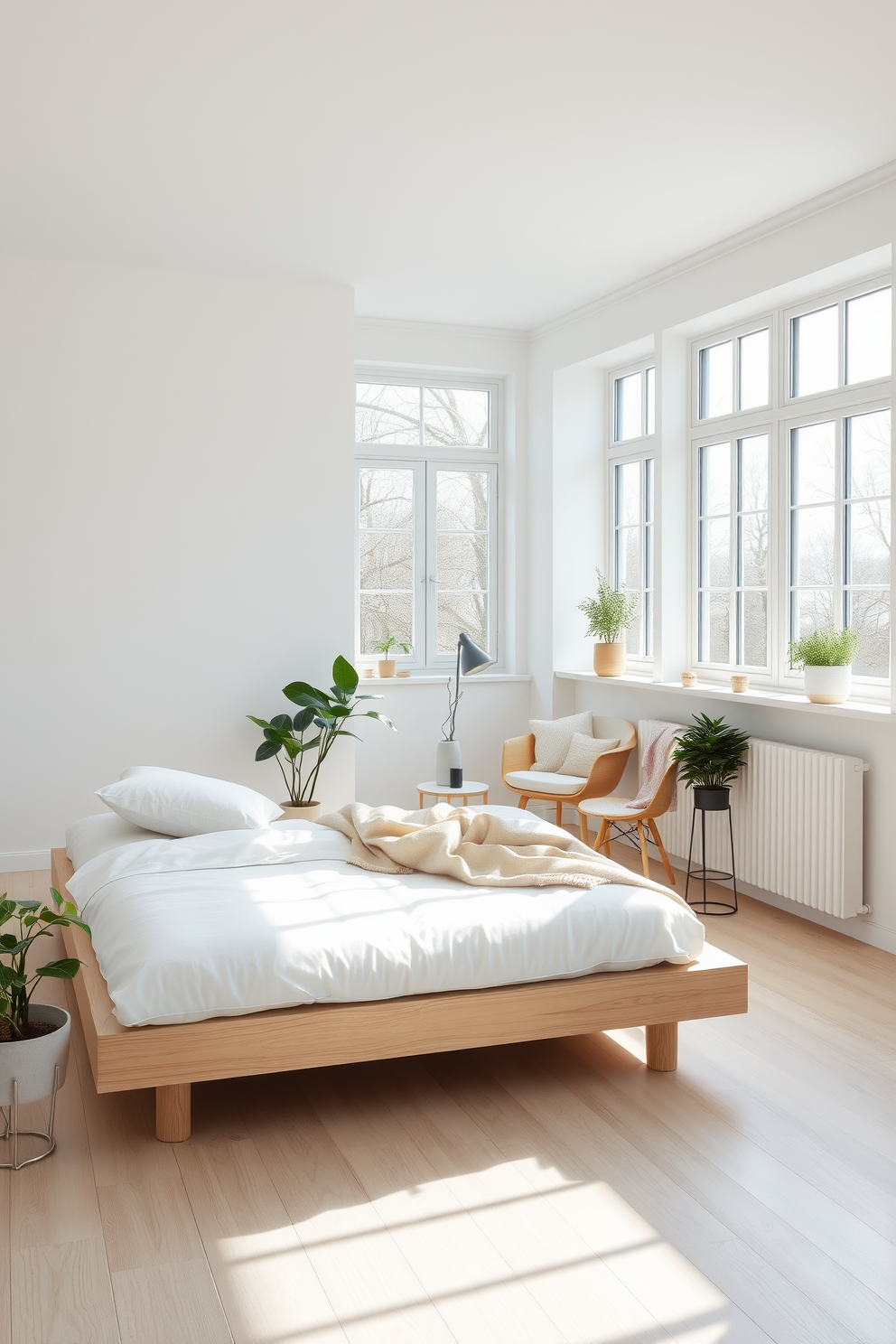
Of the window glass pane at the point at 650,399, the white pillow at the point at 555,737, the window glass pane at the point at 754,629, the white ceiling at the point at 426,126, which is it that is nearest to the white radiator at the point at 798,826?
the window glass pane at the point at 754,629

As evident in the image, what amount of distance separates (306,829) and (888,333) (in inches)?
118

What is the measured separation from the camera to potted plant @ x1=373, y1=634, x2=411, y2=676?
6273mm

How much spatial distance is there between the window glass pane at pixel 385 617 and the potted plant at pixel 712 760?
A: 7.03ft

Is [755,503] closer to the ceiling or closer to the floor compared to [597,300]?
closer to the floor

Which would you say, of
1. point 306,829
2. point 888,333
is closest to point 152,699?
point 306,829

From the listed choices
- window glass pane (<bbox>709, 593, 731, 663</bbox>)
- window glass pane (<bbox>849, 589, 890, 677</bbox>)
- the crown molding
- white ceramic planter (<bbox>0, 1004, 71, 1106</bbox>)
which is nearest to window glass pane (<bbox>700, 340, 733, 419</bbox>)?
the crown molding

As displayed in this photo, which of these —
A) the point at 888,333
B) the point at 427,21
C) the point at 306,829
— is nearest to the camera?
the point at 427,21

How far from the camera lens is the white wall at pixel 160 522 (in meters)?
5.21

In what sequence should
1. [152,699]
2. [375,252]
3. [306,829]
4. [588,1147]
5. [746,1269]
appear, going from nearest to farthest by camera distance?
[746,1269] → [588,1147] → [306,829] → [375,252] → [152,699]

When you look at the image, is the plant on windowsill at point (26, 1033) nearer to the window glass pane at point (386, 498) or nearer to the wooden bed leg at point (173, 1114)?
the wooden bed leg at point (173, 1114)

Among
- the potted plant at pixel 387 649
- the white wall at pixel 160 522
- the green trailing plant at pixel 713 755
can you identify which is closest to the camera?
the green trailing plant at pixel 713 755

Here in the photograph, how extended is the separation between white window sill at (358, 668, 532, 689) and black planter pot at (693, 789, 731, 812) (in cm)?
188

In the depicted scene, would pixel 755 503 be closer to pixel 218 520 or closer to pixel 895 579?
pixel 895 579

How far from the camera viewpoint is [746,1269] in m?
2.14
